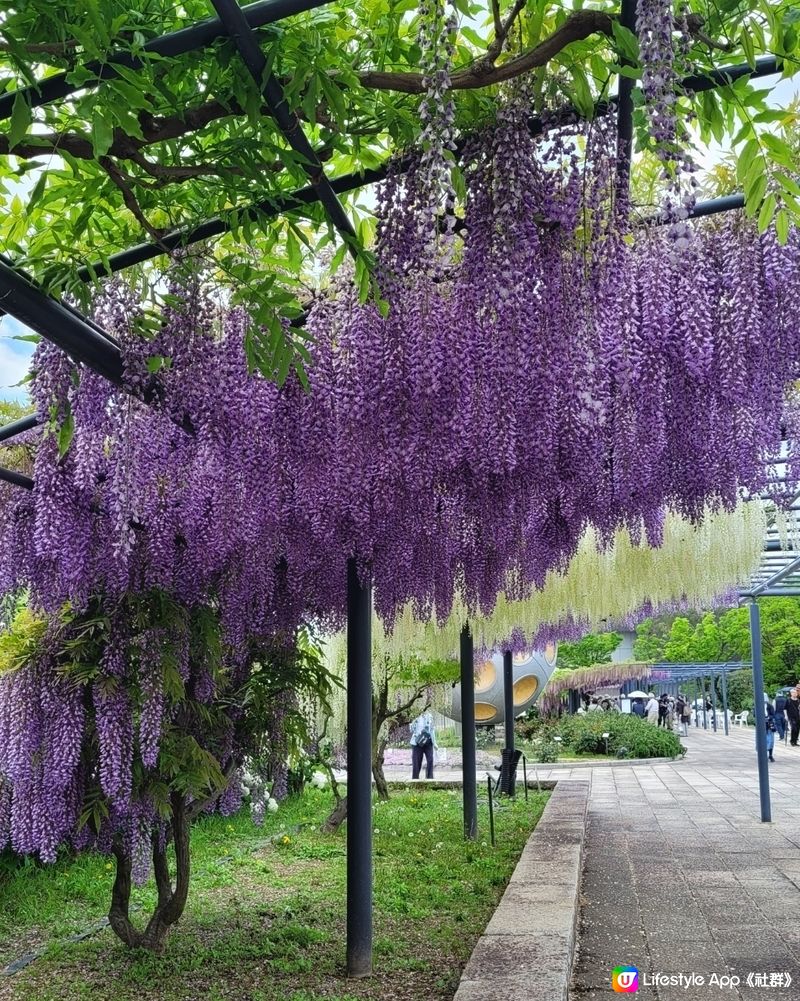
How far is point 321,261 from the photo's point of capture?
Answer: 403cm

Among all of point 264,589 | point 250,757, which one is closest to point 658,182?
point 264,589

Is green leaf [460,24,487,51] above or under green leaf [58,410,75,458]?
above

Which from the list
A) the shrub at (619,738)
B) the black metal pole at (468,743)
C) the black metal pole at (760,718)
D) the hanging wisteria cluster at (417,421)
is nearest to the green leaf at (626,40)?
the hanging wisteria cluster at (417,421)

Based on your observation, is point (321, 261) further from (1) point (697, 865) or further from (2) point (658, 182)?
(1) point (697, 865)

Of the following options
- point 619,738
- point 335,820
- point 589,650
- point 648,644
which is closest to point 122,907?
point 335,820

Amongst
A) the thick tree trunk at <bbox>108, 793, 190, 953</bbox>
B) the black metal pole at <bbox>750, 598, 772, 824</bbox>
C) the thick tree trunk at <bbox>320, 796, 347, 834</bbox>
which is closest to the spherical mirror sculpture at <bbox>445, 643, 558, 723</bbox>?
the black metal pole at <bbox>750, 598, 772, 824</bbox>

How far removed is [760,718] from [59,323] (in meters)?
9.64

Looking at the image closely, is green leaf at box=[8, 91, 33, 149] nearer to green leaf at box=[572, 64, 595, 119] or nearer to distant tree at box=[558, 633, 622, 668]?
green leaf at box=[572, 64, 595, 119]

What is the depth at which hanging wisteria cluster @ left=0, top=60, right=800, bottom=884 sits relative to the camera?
3010mm

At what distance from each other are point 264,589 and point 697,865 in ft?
15.2

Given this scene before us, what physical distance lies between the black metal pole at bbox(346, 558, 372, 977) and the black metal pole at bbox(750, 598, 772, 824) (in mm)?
6231

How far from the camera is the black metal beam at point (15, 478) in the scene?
4.36m

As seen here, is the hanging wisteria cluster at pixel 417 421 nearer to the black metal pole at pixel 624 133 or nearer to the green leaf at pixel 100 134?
the black metal pole at pixel 624 133

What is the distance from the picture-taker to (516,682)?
24.0 meters
